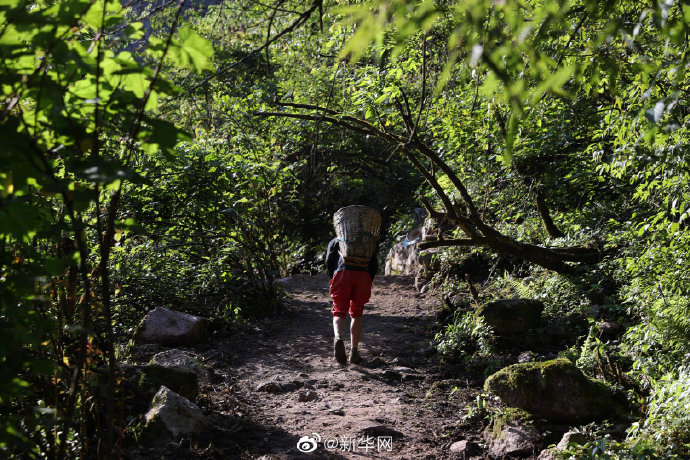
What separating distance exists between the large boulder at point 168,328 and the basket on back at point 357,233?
214 cm

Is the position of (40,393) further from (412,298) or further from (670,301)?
(412,298)

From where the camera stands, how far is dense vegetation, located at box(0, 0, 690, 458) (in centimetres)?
192

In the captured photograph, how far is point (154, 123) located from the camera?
1.87 m

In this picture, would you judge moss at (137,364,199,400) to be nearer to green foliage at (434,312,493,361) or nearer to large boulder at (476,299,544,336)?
green foliage at (434,312,493,361)

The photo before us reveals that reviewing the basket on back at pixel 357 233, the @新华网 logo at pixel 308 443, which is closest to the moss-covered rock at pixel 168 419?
the @新华网 logo at pixel 308 443

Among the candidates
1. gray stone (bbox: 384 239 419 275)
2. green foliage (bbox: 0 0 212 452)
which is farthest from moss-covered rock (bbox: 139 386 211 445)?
gray stone (bbox: 384 239 419 275)

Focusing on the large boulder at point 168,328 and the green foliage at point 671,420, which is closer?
the green foliage at point 671,420

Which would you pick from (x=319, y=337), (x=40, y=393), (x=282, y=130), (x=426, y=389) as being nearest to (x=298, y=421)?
(x=426, y=389)

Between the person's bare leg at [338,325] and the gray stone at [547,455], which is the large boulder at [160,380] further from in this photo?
the gray stone at [547,455]

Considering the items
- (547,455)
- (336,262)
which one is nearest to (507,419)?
(547,455)

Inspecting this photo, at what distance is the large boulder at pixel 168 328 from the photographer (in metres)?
6.59

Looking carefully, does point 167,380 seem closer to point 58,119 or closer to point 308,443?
point 308,443

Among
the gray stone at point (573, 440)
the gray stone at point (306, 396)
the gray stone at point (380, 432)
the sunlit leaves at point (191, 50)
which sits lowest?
the gray stone at point (306, 396)

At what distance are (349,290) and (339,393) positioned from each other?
1.55 metres
